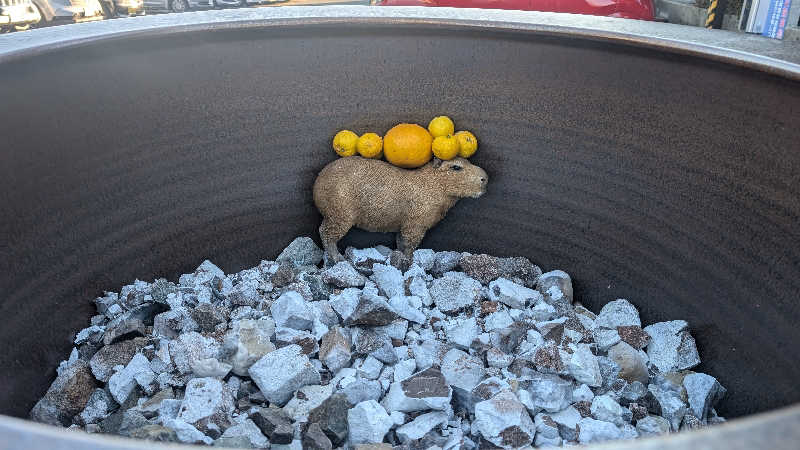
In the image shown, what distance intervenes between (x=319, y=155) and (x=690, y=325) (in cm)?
117

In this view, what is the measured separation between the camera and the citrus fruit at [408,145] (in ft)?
5.87

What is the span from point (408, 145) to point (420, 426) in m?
0.87

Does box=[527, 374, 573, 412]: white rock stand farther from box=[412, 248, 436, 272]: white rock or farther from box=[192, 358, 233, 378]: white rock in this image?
box=[192, 358, 233, 378]: white rock

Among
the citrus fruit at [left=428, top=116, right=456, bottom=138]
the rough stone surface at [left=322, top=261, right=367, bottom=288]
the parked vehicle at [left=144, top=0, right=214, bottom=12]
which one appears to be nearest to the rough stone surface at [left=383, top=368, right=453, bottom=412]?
the rough stone surface at [left=322, top=261, right=367, bottom=288]

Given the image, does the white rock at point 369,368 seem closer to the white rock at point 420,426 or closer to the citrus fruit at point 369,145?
the white rock at point 420,426

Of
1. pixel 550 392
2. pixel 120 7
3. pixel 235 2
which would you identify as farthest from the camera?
pixel 235 2

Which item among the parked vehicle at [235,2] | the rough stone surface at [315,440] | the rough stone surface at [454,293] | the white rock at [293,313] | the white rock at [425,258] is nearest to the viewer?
the rough stone surface at [315,440]

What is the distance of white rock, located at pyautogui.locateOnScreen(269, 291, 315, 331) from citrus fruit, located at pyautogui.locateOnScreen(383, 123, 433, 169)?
1.77 ft

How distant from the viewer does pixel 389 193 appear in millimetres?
1782

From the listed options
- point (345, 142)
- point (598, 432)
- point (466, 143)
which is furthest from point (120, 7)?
point (598, 432)

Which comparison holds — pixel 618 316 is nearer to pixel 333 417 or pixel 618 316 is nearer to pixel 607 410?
pixel 607 410

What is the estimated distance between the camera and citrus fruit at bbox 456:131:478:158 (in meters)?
1.77

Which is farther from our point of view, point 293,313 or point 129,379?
point 293,313

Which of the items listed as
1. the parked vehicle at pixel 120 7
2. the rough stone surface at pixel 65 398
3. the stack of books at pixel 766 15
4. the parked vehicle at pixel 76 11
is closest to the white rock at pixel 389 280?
the rough stone surface at pixel 65 398
